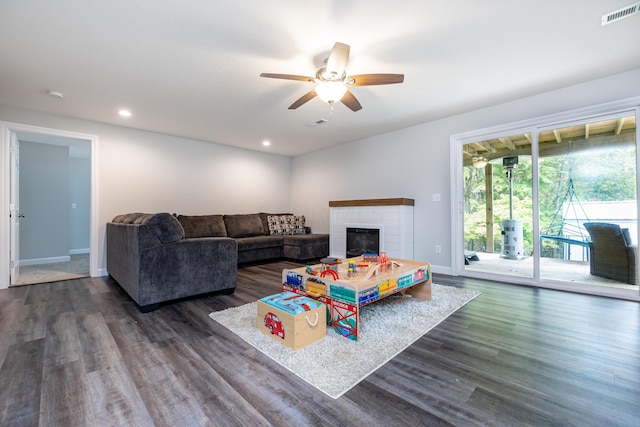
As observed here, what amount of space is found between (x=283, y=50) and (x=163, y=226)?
195cm

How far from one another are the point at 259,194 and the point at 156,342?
4452 mm

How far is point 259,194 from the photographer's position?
6215 mm

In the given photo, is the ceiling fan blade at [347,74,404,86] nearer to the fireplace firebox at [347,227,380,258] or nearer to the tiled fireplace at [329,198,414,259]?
the tiled fireplace at [329,198,414,259]

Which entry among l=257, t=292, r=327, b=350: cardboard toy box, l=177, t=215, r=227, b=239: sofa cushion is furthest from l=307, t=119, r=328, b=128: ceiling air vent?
l=257, t=292, r=327, b=350: cardboard toy box

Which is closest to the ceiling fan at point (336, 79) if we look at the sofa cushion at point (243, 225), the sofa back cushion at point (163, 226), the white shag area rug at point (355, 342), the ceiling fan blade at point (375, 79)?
the ceiling fan blade at point (375, 79)

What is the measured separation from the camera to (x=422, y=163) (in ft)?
14.4

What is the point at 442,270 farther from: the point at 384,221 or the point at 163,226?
the point at 163,226

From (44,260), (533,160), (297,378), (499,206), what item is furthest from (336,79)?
(44,260)

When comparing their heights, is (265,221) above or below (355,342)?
above

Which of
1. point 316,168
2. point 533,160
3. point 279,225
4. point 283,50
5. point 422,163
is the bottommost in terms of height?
point 279,225

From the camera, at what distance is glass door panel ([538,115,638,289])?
9.74ft

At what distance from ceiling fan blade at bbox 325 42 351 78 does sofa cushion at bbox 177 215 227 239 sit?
373 centimetres

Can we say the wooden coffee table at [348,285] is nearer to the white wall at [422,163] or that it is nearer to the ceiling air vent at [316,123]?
the white wall at [422,163]

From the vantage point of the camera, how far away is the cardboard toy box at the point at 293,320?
1.84 meters
